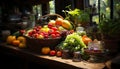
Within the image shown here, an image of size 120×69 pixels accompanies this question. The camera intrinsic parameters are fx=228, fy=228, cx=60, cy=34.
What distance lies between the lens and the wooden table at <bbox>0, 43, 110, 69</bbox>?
2188mm

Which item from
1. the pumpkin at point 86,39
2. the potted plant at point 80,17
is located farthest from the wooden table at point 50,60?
the potted plant at point 80,17

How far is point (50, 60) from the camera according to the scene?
2508 mm

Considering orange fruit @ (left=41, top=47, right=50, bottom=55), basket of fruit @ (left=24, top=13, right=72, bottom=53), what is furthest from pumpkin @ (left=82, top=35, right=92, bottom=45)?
orange fruit @ (left=41, top=47, right=50, bottom=55)

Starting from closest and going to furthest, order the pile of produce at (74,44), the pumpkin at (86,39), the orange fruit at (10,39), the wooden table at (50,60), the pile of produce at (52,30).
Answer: the wooden table at (50,60)
the pile of produce at (74,44)
the pumpkin at (86,39)
the pile of produce at (52,30)
the orange fruit at (10,39)

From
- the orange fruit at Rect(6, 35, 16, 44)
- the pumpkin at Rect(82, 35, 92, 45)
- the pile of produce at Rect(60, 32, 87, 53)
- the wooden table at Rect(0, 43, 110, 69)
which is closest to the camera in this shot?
the wooden table at Rect(0, 43, 110, 69)

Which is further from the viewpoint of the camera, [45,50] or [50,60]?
[45,50]

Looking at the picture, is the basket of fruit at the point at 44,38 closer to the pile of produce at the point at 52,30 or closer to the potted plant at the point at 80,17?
the pile of produce at the point at 52,30

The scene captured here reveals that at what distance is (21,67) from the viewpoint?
333 cm

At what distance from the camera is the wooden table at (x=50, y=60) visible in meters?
2.19

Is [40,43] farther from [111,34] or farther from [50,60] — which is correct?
[111,34]

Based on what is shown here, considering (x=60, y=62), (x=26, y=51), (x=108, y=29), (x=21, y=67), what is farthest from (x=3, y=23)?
(x=108, y=29)

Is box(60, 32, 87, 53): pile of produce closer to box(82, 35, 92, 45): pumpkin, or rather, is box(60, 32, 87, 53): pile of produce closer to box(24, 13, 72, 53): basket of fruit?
box(82, 35, 92, 45): pumpkin

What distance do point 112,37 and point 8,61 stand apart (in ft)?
6.32

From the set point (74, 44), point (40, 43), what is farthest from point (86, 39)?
point (40, 43)
